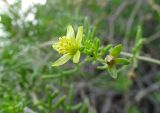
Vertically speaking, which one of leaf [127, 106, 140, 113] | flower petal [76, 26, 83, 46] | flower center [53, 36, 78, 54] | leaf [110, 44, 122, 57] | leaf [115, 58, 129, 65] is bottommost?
leaf [115, 58, 129, 65]

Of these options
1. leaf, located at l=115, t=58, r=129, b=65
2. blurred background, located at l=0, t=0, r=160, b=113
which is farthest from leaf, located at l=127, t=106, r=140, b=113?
leaf, located at l=115, t=58, r=129, b=65

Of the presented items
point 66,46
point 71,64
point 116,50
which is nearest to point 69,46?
point 66,46

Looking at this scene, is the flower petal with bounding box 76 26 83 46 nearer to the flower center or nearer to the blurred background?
the flower center

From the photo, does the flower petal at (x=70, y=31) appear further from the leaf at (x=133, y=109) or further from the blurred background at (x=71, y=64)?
the leaf at (x=133, y=109)

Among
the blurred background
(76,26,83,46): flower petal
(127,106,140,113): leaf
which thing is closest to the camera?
(76,26,83,46): flower petal

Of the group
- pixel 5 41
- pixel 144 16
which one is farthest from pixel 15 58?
pixel 144 16

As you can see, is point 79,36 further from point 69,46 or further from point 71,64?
point 71,64
